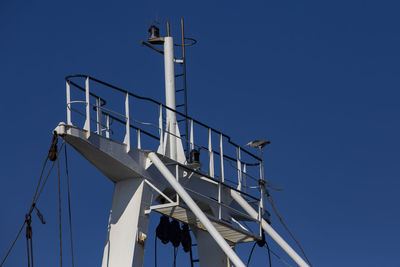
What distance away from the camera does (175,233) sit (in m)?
29.6

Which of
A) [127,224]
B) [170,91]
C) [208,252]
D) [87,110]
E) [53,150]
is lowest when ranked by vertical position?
[127,224]

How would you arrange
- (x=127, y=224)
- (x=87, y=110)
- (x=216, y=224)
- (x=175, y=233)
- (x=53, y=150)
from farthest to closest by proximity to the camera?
(x=175, y=233) < (x=216, y=224) < (x=127, y=224) < (x=87, y=110) < (x=53, y=150)

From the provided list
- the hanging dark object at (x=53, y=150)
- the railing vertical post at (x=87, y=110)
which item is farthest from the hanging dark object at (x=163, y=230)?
the hanging dark object at (x=53, y=150)

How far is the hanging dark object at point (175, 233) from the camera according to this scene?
1157 inches

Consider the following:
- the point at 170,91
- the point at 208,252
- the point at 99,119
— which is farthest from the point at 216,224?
the point at 99,119

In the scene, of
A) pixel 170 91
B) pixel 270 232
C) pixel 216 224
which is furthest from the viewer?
pixel 170 91

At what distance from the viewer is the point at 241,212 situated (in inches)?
1205

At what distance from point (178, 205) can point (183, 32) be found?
7952 millimetres

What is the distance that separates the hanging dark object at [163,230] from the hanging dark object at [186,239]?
1.01m

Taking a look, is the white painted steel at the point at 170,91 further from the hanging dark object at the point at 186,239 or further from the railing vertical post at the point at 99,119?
the railing vertical post at the point at 99,119

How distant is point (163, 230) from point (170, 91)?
399cm

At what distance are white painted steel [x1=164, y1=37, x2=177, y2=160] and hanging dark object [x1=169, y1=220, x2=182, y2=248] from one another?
6.23 feet

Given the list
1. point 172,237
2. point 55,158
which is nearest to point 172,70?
point 172,237

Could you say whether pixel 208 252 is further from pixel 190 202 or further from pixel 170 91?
pixel 170 91
